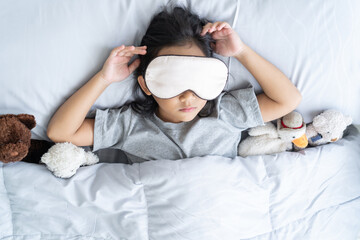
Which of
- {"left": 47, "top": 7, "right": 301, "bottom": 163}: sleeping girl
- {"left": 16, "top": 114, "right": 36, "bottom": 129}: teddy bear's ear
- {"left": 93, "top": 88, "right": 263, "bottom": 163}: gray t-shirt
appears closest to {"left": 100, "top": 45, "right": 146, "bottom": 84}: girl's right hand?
{"left": 47, "top": 7, "right": 301, "bottom": 163}: sleeping girl

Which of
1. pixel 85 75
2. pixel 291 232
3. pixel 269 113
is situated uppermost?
pixel 85 75

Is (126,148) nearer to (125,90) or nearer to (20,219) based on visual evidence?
(125,90)

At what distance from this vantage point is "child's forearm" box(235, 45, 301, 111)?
85 centimetres

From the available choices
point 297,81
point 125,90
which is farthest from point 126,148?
point 297,81

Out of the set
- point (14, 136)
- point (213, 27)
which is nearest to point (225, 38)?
point (213, 27)

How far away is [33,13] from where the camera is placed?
2.57 feet

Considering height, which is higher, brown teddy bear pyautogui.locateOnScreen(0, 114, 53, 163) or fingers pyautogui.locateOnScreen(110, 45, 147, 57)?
fingers pyautogui.locateOnScreen(110, 45, 147, 57)

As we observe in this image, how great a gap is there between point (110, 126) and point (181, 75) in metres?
0.28

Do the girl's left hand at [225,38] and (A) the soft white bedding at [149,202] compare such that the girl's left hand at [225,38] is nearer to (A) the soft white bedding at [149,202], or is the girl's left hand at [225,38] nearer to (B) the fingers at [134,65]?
(B) the fingers at [134,65]

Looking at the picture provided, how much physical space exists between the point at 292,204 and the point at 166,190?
365 millimetres

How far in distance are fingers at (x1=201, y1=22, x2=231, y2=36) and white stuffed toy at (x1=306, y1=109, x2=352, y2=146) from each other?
1.33 feet

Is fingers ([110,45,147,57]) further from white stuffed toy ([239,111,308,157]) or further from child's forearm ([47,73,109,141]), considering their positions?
white stuffed toy ([239,111,308,157])

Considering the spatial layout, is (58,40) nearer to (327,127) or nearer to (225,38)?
(225,38)

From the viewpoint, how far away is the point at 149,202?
2.66 feet
